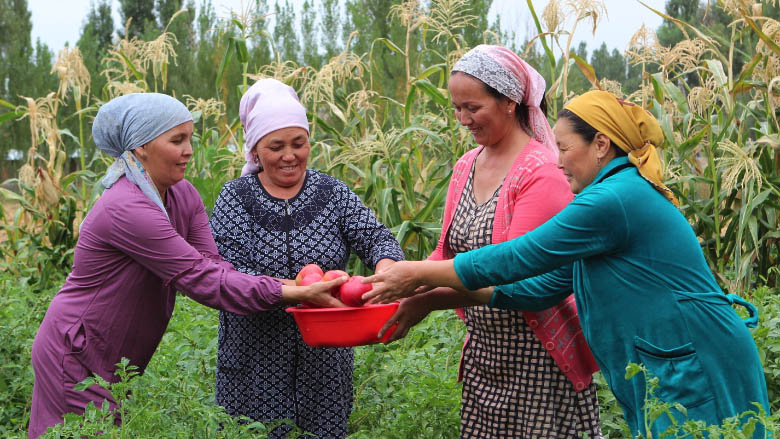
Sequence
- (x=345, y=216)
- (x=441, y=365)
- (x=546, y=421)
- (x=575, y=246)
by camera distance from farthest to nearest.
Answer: (x=441, y=365) → (x=345, y=216) → (x=546, y=421) → (x=575, y=246)

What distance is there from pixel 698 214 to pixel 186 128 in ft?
11.0

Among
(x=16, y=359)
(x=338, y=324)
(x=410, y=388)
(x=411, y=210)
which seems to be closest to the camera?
(x=338, y=324)

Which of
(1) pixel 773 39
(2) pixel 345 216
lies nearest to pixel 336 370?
(2) pixel 345 216

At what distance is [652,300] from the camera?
6.74ft

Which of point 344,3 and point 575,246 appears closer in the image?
point 575,246

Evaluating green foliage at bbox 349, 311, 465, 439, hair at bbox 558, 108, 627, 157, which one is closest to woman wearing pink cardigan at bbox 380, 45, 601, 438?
hair at bbox 558, 108, 627, 157

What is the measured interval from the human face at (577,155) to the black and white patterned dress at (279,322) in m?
0.82

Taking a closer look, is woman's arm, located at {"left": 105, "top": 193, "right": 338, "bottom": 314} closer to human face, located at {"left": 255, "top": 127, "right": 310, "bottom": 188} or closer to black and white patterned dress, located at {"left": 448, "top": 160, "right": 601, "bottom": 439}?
human face, located at {"left": 255, "top": 127, "right": 310, "bottom": 188}

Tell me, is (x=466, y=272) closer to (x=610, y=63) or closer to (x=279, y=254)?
(x=279, y=254)

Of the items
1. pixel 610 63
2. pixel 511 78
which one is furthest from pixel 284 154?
pixel 610 63

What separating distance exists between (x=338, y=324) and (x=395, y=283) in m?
0.22

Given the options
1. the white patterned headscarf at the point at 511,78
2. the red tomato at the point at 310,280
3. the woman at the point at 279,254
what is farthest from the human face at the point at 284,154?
the white patterned headscarf at the point at 511,78

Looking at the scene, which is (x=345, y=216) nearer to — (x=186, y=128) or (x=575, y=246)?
(x=186, y=128)

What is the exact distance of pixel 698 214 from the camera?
4.85m
